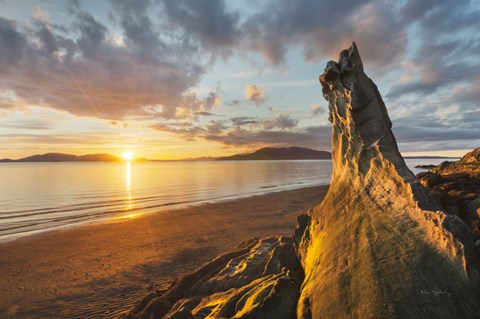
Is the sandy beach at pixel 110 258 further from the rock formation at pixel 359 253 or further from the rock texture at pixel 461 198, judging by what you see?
the rock texture at pixel 461 198

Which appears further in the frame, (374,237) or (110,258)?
(110,258)

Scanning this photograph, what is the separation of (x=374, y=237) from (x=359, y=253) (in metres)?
0.44

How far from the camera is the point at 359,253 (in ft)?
17.1

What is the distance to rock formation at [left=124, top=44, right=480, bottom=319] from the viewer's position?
4198mm

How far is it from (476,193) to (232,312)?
8.00m

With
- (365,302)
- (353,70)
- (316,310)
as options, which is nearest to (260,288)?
(316,310)

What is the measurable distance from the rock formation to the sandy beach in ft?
9.52

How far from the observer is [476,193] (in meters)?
8.11

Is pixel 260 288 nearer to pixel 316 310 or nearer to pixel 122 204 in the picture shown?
pixel 316 310

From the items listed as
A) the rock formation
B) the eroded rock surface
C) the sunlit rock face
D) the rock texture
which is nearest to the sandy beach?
the eroded rock surface
